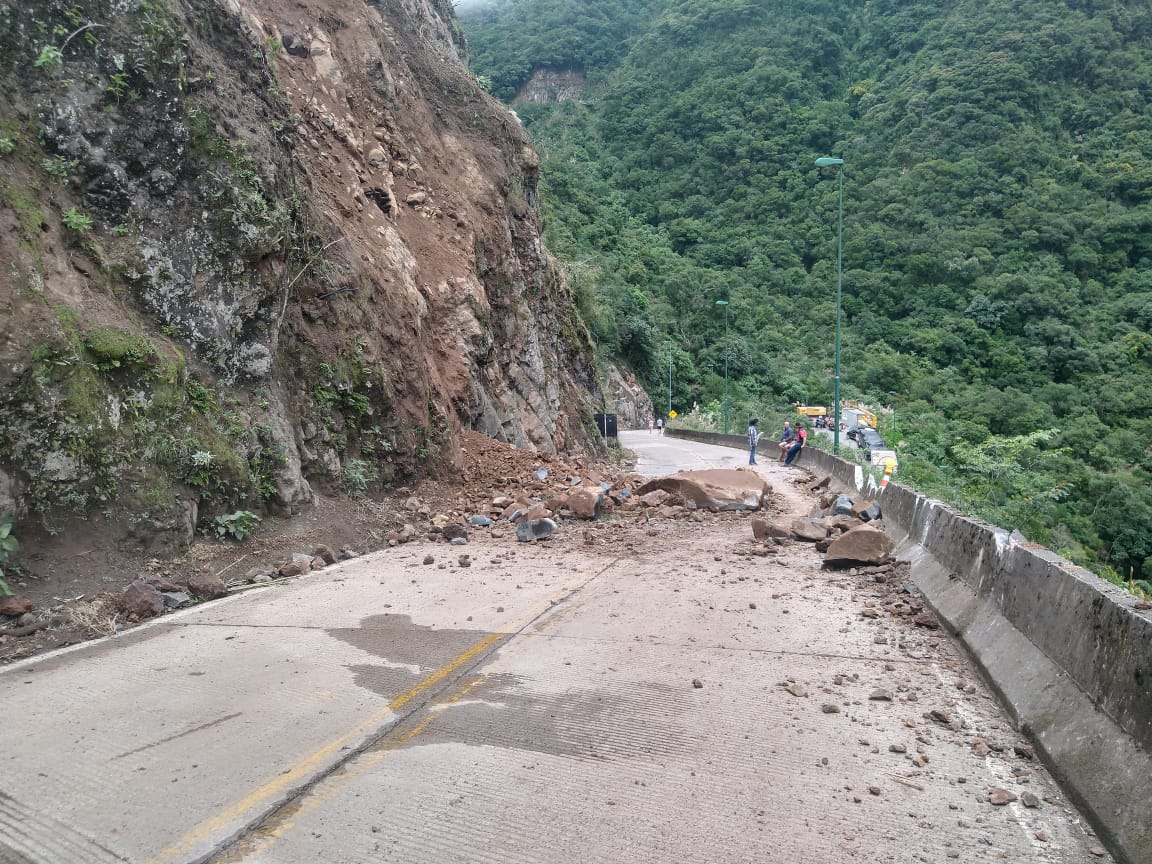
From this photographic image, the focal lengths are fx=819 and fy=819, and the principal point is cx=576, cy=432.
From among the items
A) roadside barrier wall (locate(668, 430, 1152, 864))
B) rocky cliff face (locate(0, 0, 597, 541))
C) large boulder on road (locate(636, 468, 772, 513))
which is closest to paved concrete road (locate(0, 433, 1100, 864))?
roadside barrier wall (locate(668, 430, 1152, 864))

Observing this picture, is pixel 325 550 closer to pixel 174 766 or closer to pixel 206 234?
pixel 206 234

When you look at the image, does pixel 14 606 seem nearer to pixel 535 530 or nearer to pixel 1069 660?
pixel 535 530

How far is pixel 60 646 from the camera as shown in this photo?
6.34 m

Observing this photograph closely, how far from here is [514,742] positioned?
448 cm

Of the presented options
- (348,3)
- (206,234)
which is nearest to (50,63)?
(206,234)

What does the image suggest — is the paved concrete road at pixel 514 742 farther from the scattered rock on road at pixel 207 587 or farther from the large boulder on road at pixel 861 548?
the large boulder on road at pixel 861 548

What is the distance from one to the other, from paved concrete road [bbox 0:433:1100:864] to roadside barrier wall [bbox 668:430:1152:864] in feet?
0.57

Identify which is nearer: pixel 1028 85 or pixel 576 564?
pixel 576 564

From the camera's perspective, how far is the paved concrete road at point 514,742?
137 inches

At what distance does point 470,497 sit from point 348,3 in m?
13.9

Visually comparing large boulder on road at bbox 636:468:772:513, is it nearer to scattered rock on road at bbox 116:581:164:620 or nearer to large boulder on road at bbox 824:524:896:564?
large boulder on road at bbox 824:524:896:564

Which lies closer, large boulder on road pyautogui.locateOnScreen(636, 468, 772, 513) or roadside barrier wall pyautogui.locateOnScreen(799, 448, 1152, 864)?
roadside barrier wall pyautogui.locateOnScreen(799, 448, 1152, 864)

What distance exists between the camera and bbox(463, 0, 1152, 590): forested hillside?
181ft

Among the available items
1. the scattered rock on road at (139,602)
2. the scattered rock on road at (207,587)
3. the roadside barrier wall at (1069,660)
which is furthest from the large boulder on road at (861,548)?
the scattered rock on road at (139,602)
